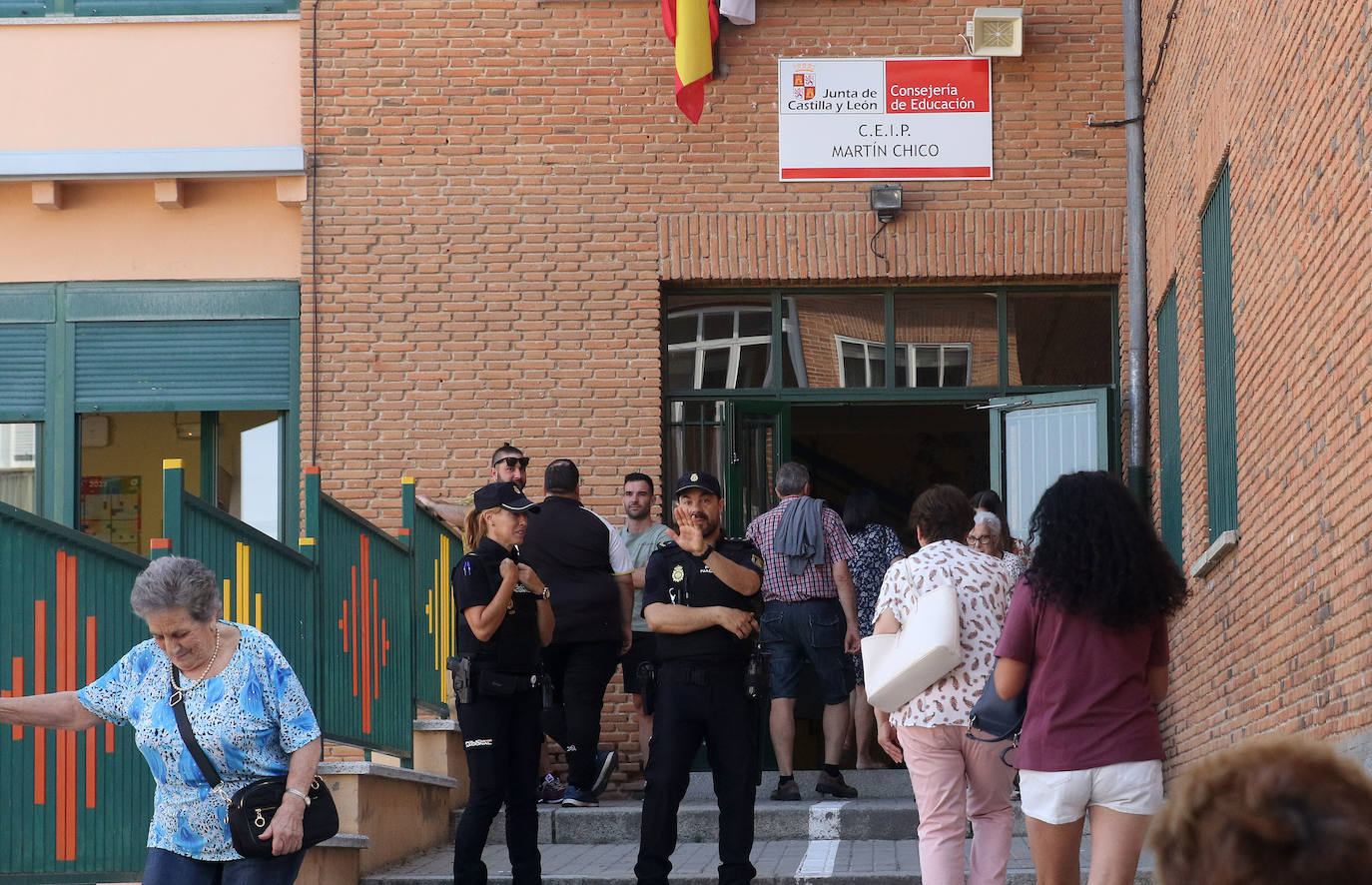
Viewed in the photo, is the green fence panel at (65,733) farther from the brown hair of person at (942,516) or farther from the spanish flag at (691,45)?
the spanish flag at (691,45)

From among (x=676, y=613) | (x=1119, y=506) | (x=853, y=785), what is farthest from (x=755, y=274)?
(x=1119, y=506)

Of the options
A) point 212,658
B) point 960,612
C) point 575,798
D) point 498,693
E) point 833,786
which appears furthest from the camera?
point 833,786

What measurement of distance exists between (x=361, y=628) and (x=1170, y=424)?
5.40m

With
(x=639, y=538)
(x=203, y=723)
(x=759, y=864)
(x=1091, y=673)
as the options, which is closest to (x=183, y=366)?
(x=639, y=538)

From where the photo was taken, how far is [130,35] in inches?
517

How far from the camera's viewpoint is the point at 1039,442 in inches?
485

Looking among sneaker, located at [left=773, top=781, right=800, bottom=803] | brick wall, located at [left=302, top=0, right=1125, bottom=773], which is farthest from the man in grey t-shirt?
brick wall, located at [left=302, top=0, right=1125, bottom=773]

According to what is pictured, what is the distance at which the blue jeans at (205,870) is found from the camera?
5004mm

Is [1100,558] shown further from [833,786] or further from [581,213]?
[581,213]

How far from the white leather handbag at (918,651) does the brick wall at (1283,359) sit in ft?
4.64

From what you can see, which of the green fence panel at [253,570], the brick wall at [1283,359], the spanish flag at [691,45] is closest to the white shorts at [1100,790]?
the brick wall at [1283,359]

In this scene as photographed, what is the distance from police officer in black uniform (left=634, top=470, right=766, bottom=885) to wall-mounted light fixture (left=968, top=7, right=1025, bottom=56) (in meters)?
6.37

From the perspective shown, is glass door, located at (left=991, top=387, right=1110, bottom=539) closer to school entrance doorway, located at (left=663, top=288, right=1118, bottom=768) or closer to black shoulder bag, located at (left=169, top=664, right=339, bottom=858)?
school entrance doorway, located at (left=663, top=288, right=1118, bottom=768)

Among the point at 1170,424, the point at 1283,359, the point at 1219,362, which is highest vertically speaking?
the point at 1219,362
